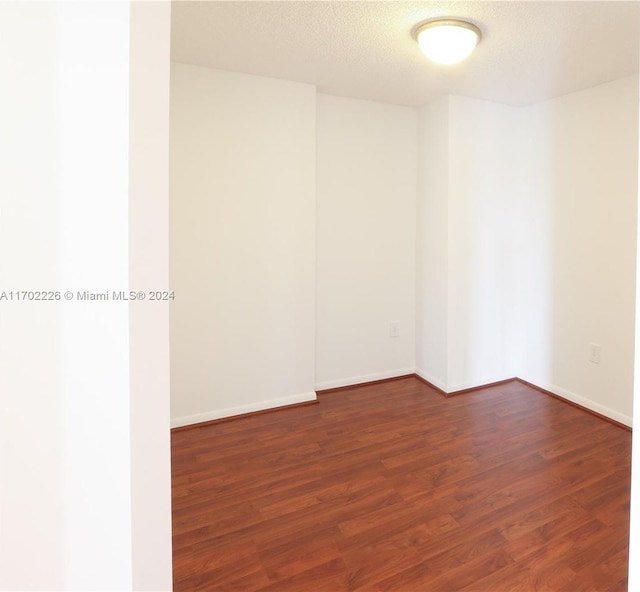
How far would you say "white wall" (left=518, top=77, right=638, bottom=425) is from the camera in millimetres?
2715

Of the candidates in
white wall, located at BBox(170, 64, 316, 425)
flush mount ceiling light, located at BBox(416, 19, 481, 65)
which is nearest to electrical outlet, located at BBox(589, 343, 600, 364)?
white wall, located at BBox(170, 64, 316, 425)

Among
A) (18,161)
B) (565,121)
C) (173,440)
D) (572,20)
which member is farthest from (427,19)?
(173,440)

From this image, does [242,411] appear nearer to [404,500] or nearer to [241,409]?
[241,409]

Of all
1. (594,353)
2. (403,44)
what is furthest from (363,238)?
(594,353)

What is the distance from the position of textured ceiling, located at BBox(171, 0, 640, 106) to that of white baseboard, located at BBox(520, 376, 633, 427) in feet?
7.14

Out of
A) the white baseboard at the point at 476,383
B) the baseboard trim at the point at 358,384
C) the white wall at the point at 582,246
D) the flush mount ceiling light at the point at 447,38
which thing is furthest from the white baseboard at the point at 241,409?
the flush mount ceiling light at the point at 447,38

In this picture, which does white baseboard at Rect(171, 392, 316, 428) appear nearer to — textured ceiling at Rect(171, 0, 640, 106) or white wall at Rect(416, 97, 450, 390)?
white wall at Rect(416, 97, 450, 390)

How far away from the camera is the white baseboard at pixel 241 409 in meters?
2.77

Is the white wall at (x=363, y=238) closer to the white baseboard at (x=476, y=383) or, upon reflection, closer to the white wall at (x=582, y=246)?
the white baseboard at (x=476, y=383)

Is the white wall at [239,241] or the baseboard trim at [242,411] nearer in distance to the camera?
the white wall at [239,241]

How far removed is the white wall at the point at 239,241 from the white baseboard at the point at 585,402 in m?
1.91

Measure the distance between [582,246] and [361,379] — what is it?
6.32ft

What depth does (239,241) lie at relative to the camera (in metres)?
2.82

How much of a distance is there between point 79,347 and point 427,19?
2.09 metres
